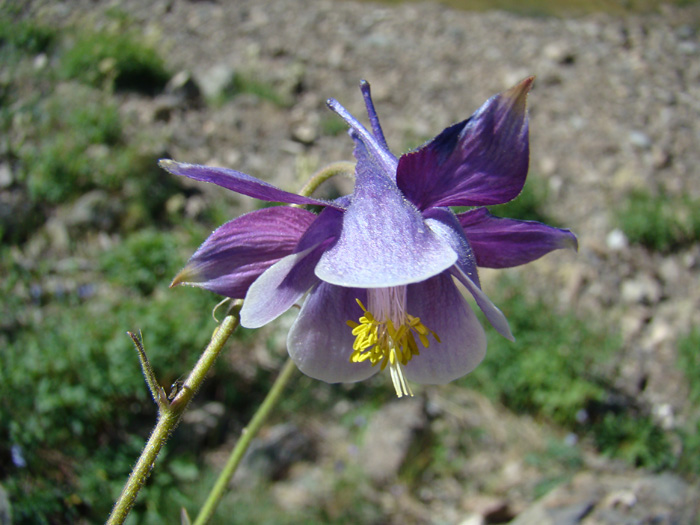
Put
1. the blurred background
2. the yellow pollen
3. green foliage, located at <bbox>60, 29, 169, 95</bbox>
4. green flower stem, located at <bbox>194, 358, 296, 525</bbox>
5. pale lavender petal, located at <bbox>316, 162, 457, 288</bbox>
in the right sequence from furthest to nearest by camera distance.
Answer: green foliage, located at <bbox>60, 29, 169, 95</bbox>, the blurred background, green flower stem, located at <bbox>194, 358, 296, 525</bbox>, the yellow pollen, pale lavender petal, located at <bbox>316, 162, 457, 288</bbox>

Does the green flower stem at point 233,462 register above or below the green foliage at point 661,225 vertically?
above

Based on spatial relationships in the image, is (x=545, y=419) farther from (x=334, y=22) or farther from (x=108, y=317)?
(x=334, y=22)

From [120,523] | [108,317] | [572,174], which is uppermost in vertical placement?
[120,523]

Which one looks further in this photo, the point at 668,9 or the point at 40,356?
the point at 668,9

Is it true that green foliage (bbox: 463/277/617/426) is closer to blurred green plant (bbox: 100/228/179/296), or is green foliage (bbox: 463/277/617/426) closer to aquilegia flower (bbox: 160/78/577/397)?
blurred green plant (bbox: 100/228/179/296)

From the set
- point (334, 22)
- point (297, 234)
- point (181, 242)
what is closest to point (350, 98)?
point (334, 22)

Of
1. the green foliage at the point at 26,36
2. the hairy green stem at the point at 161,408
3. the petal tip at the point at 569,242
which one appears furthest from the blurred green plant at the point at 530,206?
the green foliage at the point at 26,36

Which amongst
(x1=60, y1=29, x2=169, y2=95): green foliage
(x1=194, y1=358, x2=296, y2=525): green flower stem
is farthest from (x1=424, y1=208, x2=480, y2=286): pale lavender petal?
(x1=60, y1=29, x2=169, y2=95): green foliage

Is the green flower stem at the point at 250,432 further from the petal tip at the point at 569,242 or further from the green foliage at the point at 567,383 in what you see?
the green foliage at the point at 567,383
